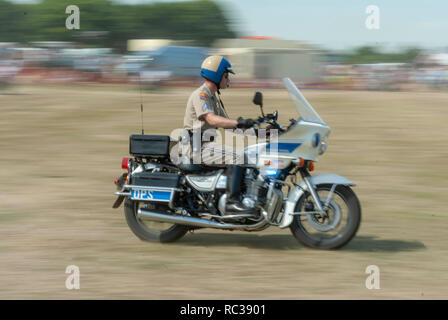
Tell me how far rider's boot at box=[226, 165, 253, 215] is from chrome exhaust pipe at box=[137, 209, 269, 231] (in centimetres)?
16

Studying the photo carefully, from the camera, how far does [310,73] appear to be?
23.6 metres

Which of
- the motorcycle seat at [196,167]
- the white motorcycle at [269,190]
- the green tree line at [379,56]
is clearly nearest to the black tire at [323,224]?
the white motorcycle at [269,190]

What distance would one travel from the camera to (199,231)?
7.45 m

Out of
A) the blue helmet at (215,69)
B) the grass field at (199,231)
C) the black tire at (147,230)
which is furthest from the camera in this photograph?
the black tire at (147,230)

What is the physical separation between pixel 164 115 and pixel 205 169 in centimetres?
917

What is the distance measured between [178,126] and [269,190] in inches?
330

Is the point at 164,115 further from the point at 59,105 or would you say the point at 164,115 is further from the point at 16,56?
the point at 16,56

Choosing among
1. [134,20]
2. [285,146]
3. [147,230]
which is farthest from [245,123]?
[134,20]

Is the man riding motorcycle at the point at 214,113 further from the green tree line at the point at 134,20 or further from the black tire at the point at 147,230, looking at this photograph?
the green tree line at the point at 134,20

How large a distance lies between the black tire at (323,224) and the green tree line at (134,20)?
70.7m

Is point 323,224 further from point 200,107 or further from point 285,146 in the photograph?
point 200,107

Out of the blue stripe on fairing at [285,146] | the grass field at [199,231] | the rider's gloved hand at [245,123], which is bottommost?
the grass field at [199,231]

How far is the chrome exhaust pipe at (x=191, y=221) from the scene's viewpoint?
646cm

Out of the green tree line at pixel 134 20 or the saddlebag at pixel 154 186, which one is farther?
the green tree line at pixel 134 20
